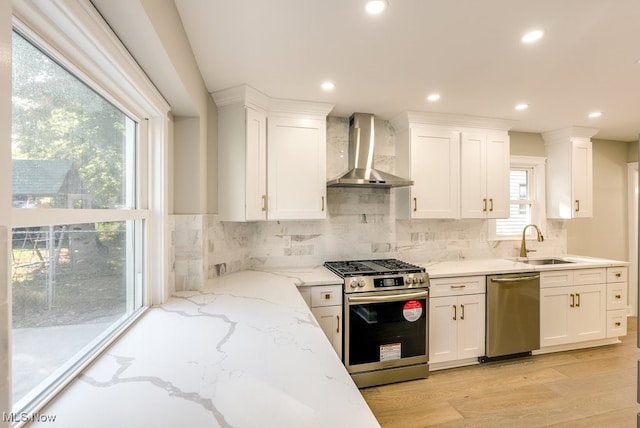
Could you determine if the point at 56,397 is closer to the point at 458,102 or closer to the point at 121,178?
the point at 121,178

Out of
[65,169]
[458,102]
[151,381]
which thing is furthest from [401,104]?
[151,381]

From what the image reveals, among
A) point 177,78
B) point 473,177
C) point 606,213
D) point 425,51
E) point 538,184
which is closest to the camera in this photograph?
point 177,78

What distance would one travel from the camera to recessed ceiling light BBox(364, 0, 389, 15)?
137cm

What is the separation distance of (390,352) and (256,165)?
1885 millimetres

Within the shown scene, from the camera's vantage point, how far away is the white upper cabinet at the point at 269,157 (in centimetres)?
238

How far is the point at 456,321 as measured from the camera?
276 cm

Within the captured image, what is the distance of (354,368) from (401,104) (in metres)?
2.29

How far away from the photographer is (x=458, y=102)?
2.67 metres

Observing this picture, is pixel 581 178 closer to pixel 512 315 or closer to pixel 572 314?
pixel 572 314

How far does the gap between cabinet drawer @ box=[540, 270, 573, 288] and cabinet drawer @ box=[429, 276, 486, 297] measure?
704 mm

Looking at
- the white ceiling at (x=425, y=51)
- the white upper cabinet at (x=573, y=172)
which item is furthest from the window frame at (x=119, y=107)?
→ the white upper cabinet at (x=573, y=172)

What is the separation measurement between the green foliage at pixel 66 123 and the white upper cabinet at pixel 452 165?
94.5 inches

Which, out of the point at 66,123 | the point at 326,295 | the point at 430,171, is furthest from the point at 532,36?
the point at 66,123

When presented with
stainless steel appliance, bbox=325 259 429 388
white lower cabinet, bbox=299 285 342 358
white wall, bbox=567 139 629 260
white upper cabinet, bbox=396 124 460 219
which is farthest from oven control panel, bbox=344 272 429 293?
white wall, bbox=567 139 629 260
